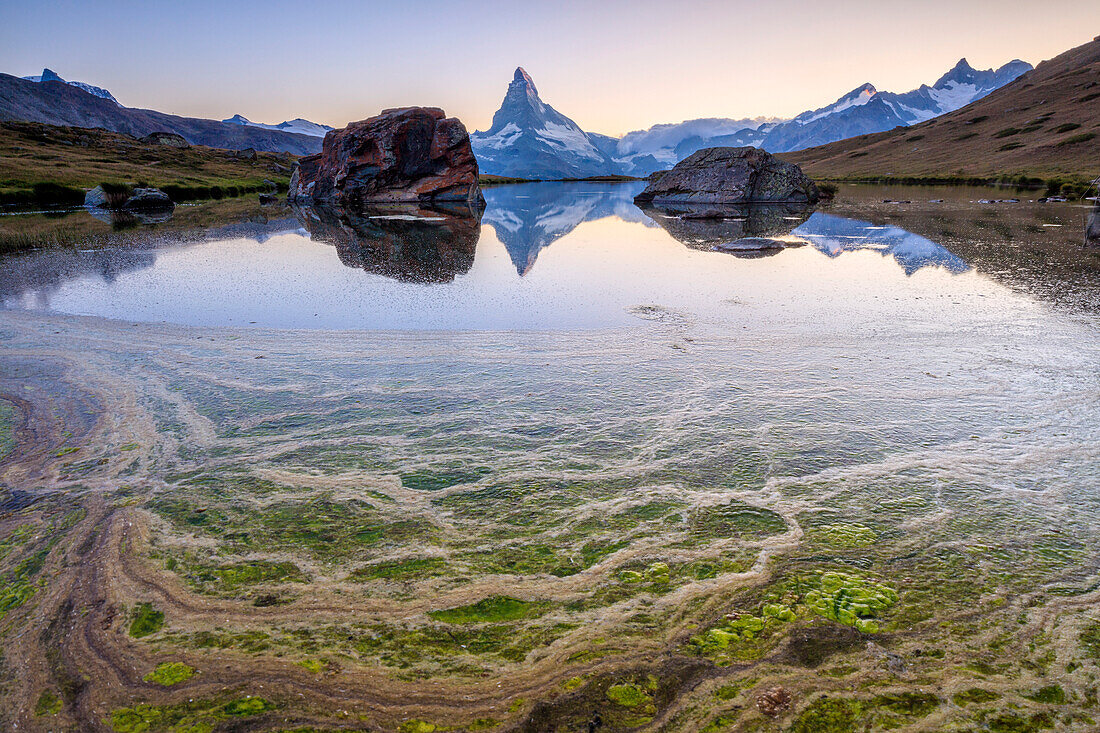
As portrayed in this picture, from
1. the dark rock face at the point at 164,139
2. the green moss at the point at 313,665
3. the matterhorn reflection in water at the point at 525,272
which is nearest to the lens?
the green moss at the point at 313,665

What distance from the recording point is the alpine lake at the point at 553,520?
3029mm

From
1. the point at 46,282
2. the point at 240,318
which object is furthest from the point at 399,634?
the point at 46,282

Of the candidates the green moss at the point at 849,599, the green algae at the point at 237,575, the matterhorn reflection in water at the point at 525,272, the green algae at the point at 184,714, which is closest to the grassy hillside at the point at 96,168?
the matterhorn reflection in water at the point at 525,272

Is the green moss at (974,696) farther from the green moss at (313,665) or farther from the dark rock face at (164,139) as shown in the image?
the dark rock face at (164,139)

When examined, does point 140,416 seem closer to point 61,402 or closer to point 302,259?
point 61,402

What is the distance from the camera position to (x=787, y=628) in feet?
11.4

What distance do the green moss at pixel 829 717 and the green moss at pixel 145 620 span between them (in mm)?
3995

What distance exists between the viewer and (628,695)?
9.82ft

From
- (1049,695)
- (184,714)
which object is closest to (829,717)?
(1049,695)

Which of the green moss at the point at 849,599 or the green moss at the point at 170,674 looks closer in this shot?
the green moss at the point at 170,674

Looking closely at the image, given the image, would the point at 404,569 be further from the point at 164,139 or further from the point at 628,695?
the point at 164,139

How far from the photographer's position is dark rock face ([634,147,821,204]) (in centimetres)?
4322

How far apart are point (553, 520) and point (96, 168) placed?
77366mm

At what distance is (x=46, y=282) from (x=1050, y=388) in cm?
2118
